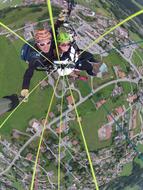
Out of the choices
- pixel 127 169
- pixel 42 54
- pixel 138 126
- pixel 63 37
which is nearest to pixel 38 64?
pixel 42 54

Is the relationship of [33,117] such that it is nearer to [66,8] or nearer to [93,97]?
[93,97]

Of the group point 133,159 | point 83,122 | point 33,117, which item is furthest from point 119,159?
point 33,117

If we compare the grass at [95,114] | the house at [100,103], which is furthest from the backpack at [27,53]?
the house at [100,103]

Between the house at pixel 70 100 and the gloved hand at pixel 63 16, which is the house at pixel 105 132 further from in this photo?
the gloved hand at pixel 63 16

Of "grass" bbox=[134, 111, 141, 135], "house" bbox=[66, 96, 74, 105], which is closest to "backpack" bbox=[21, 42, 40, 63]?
"house" bbox=[66, 96, 74, 105]

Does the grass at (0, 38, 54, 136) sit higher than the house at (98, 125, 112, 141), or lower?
higher

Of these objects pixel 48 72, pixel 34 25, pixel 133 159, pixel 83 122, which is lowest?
pixel 133 159

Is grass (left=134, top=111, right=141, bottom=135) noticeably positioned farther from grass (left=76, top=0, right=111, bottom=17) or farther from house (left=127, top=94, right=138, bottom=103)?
grass (left=76, top=0, right=111, bottom=17)
